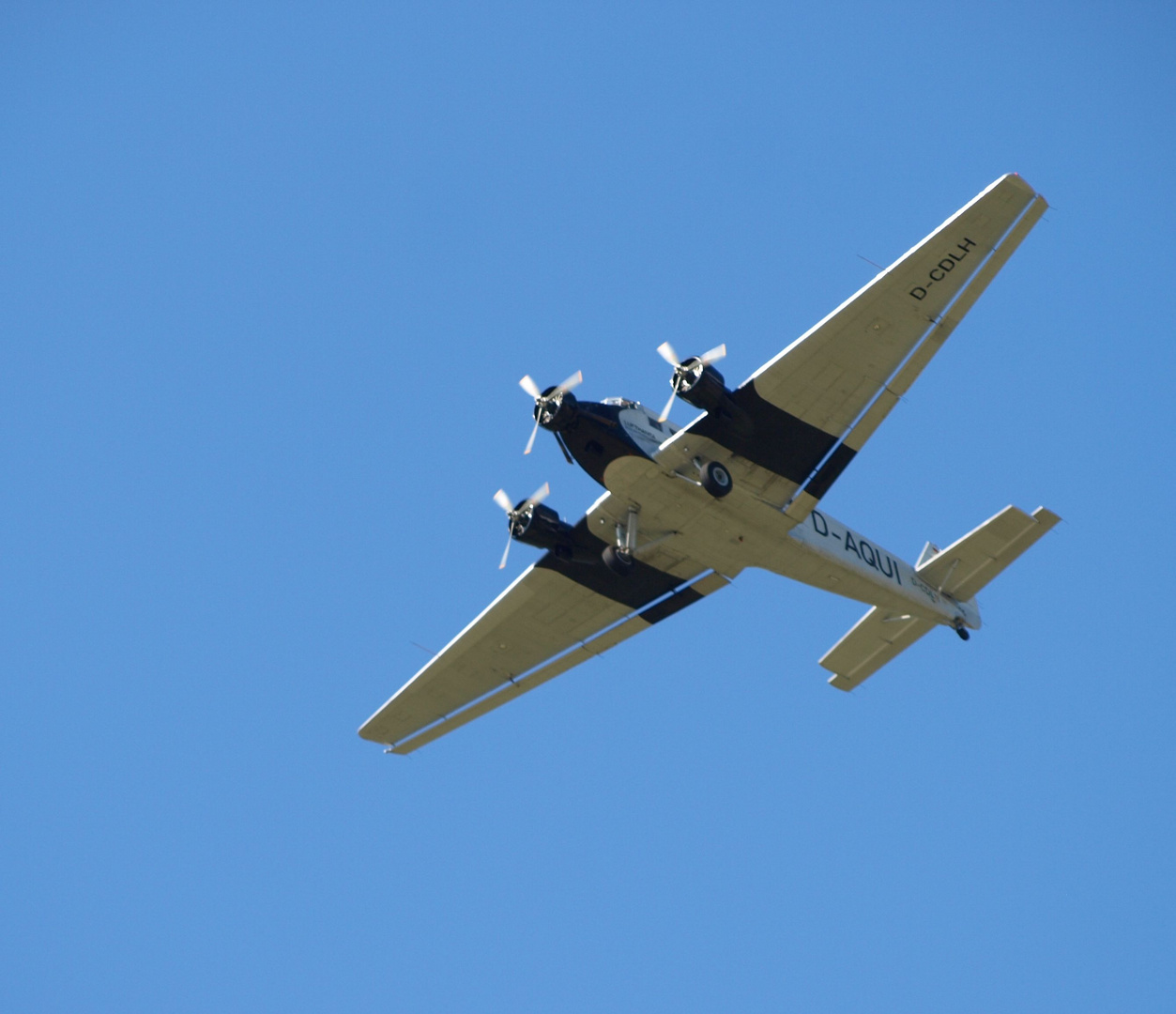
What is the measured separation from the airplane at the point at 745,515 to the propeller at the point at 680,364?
0.03 m

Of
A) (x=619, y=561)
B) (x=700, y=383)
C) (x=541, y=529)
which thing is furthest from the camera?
(x=541, y=529)

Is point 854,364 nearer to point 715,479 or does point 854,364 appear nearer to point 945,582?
point 715,479

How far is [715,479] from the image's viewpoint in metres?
29.4

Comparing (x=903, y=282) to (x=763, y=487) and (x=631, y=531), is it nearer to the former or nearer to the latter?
(x=763, y=487)

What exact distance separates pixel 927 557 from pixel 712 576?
6.30 m

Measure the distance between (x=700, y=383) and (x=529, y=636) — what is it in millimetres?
10989

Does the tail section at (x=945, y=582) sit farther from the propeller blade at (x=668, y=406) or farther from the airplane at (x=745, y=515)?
the propeller blade at (x=668, y=406)

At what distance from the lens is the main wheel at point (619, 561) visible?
3125cm

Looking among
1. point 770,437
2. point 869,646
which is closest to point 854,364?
point 770,437

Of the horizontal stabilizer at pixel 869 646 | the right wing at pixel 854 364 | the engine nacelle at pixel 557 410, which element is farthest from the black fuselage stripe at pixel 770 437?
the horizontal stabilizer at pixel 869 646

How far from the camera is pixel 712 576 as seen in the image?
114 ft

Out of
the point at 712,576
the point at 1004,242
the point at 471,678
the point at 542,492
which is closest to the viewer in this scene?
the point at 1004,242

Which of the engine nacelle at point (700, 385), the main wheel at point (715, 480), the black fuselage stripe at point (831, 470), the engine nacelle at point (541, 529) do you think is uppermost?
the engine nacelle at point (541, 529)

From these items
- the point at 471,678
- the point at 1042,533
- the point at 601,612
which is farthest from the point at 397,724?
the point at 1042,533
